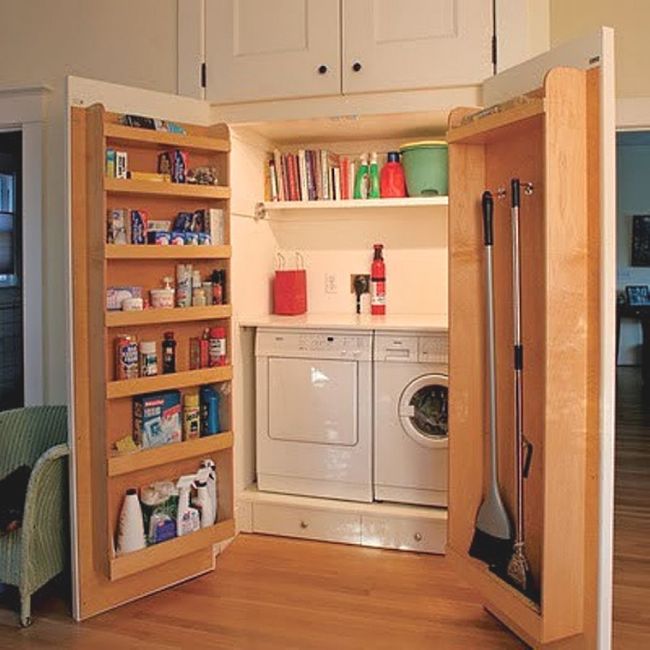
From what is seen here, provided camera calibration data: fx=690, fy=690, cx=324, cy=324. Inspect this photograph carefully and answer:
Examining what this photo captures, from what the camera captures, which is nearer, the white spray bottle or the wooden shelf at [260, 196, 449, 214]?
the white spray bottle

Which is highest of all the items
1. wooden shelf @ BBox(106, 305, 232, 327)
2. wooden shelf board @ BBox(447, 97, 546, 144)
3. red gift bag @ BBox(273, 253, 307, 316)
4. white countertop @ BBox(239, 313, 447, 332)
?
wooden shelf board @ BBox(447, 97, 546, 144)

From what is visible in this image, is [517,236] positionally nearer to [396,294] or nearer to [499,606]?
[499,606]

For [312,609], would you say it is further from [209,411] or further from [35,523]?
[35,523]

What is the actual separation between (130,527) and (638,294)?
7537 millimetres

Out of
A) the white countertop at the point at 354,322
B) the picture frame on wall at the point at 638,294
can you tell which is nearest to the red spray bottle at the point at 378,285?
the white countertop at the point at 354,322

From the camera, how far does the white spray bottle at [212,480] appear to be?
2859 mm

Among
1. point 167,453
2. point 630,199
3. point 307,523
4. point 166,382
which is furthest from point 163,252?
point 630,199

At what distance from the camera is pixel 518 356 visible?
224 cm

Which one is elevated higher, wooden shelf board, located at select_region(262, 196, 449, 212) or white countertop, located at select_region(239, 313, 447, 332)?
wooden shelf board, located at select_region(262, 196, 449, 212)

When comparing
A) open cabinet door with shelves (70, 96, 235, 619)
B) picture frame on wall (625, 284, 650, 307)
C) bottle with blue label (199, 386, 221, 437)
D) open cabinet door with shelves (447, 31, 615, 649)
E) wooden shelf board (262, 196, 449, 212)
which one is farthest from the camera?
picture frame on wall (625, 284, 650, 307)

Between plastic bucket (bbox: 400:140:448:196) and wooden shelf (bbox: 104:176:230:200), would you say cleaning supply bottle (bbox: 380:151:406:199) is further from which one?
wooden shelf (bbox: 104:176:230:200)

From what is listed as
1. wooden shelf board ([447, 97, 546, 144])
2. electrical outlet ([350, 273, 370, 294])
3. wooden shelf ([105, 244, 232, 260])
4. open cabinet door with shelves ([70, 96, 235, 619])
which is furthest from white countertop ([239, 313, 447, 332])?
wooden shelf board ([447, 97, 546, 144])

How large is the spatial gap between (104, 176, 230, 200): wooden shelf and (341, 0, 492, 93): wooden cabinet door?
2.30 ft

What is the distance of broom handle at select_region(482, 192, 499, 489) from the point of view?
2.34 meters
